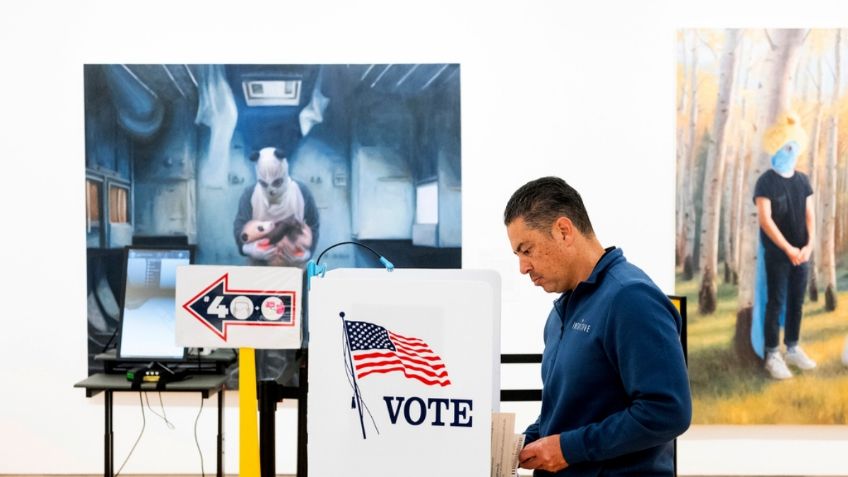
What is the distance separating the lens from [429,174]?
11.9ft

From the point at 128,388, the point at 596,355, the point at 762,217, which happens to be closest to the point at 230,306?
the point at 596,355

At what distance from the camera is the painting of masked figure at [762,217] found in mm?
3590

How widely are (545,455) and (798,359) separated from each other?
2.66m

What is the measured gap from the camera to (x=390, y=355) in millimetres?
1220

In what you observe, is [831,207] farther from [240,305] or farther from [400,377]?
[400,377]

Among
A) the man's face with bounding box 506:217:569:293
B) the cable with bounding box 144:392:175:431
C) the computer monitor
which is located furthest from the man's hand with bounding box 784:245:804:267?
the cable with bounding box 144:392:175:431

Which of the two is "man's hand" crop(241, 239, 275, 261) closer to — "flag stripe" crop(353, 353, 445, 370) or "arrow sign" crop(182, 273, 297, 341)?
"arrow sign" crop(182, 273, 297, 341)

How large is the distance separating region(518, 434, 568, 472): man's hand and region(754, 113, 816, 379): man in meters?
2.54

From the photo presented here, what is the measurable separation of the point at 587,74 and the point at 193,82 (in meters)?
1.94

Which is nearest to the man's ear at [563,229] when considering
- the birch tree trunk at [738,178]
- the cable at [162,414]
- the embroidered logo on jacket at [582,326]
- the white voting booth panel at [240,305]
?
the embroidered logo on jacket at [582,326]

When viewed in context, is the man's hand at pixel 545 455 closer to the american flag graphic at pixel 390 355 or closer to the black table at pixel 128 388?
the american flag graphic at pixel 390 355

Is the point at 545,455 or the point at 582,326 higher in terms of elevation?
the point at 582,326

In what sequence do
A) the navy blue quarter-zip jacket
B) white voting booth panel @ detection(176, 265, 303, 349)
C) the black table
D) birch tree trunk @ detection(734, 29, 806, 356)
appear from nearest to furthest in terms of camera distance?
the navy blue quarter-zip jacket < white voting booth panel @ detection(176, 265, 303, 349) < the black table < birch tree trunk @ detection(734, 29, 806, 356)

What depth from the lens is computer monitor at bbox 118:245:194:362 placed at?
124 inches
